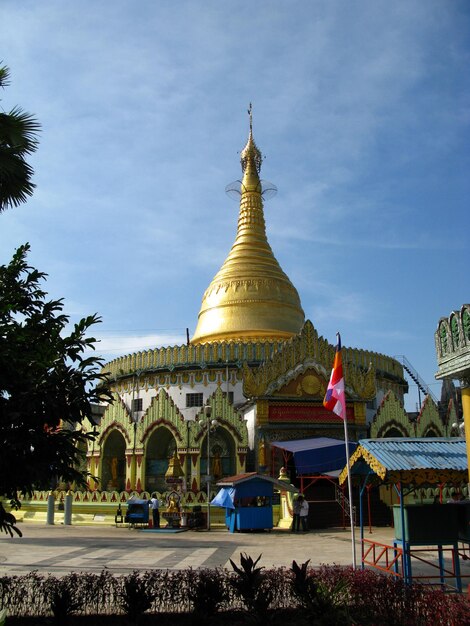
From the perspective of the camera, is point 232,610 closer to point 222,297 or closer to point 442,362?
point 442,362

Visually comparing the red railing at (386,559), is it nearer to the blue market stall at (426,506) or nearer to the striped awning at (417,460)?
the blue market stall at (426,506)

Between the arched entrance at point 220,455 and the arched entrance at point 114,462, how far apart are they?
5.88 m

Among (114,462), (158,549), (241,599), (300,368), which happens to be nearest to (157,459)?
(114,462)

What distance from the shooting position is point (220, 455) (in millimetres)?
34250

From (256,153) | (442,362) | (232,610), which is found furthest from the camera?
(256,153)

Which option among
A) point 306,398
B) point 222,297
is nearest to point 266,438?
point 306,398

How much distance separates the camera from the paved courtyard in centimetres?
1468

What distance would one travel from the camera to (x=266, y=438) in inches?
1260

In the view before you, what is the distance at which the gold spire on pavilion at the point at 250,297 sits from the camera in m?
41.1

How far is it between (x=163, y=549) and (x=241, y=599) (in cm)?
935

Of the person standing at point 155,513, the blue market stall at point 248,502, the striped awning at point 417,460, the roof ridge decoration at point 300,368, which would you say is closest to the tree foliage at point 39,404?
the striped awning at point 417,460

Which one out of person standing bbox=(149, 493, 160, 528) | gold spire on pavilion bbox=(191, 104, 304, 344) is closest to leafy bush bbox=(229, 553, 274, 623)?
person standing bbox=(149, 493, 160, 528)

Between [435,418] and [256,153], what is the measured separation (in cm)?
2596

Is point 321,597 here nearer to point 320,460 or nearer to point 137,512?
point 320,460
